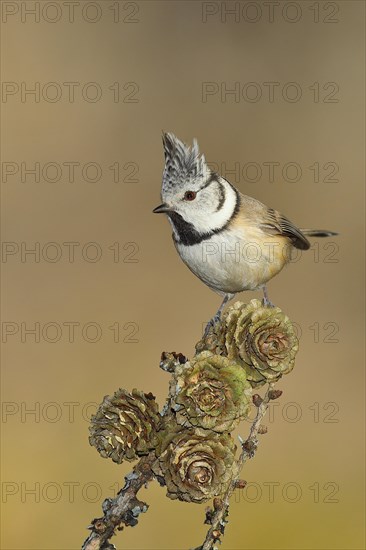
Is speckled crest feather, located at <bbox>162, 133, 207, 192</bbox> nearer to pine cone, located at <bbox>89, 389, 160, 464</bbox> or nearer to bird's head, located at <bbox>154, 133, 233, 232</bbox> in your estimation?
bird's head, located at <bbox>154, 133, 233, 232</bbox>

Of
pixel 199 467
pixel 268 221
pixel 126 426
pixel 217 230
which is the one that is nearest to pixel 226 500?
pixel 199 467

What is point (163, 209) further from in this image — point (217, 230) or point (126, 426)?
point (126, 426)

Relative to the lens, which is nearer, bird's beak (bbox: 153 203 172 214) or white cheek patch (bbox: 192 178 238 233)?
bird's beak (bbox: 153 203 172 214)

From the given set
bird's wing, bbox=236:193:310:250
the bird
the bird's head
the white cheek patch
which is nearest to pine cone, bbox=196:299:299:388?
the bird's head

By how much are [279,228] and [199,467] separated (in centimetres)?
143

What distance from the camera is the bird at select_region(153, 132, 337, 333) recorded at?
2113 millimetres

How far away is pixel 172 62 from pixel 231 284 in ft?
A: 7.17

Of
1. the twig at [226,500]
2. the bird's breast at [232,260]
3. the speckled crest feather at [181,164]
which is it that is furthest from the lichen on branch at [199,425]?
the bird's breast at [232,260]

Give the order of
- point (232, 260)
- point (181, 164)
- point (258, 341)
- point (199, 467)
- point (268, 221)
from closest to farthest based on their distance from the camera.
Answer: point (199, 467) < point (258, 341) < point (181, 164) < point (232, 260) < point (268, 221)

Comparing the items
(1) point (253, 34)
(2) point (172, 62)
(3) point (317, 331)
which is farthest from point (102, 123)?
(3) point (317, 331)

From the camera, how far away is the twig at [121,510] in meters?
1.13

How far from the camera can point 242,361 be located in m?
1.23

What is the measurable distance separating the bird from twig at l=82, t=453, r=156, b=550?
1.01 meters

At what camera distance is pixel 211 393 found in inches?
44.9
